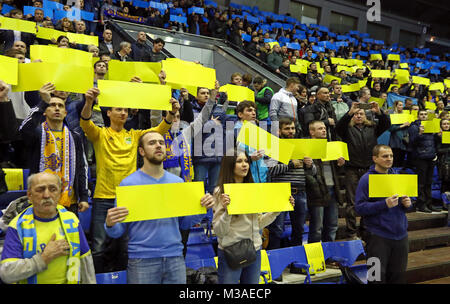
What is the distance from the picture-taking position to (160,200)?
242 centimetres

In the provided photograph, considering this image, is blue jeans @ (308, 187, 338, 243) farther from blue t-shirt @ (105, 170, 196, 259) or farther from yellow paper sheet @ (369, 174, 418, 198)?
blue t-shirt @ (105, 170, 196, 259)

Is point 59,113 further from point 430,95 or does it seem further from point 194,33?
point 430,95

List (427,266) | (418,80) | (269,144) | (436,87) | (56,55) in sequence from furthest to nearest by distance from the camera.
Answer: (436,87) < (418,80) < (427,266) < (56,55) < (269,144)

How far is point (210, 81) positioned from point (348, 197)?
8.58ft

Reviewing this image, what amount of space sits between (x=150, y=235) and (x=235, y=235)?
2.30 ft

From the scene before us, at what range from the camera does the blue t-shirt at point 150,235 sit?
242cm

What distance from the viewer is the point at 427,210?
22.8 feet

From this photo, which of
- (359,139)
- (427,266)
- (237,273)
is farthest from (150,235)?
(427,266)

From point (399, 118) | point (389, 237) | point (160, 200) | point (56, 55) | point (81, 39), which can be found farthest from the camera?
point (399, 118)

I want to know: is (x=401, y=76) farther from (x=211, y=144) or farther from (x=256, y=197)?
(x=256, y=197)

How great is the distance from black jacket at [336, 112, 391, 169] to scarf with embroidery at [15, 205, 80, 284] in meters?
4.08

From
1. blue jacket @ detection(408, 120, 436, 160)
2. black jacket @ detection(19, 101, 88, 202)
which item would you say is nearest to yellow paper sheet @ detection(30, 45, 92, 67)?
black jacket @ detection(19, 101, 88, 202)

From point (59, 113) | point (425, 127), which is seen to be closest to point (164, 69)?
point (59, 113)

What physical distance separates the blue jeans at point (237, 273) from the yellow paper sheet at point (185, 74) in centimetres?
189
